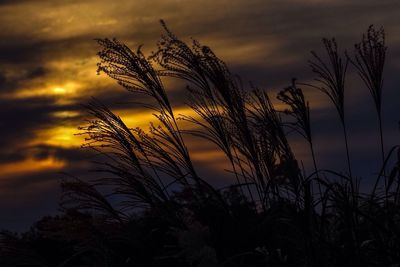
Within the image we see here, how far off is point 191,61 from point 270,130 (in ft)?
2.37

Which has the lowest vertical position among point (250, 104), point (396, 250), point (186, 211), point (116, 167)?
point (396, 250)

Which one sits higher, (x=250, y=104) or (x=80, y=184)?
(x=250, y=104)

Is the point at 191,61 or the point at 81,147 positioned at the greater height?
the point at 191,61

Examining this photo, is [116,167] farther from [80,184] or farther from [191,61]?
[191,61]

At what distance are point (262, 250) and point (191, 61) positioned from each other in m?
1.48

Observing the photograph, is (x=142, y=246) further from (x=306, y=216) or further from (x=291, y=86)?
(x=306, y=216)

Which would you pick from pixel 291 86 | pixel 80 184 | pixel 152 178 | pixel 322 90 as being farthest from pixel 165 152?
pixel 322 90

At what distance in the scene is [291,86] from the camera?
5133 mm

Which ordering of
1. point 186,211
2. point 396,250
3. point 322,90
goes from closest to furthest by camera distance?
point 396,250
point 186,211
point 322,90

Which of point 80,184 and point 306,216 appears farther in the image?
point 80,184

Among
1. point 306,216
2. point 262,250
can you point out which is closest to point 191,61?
point 262,250

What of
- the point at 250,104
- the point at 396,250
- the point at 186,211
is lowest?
the point at 396,250

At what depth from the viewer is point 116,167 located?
4742 mm

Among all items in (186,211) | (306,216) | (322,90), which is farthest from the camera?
(322,90)
